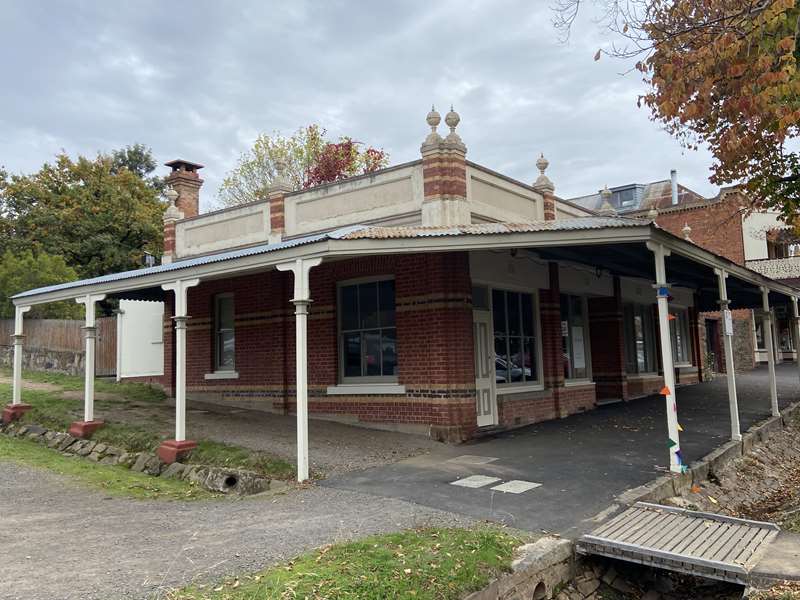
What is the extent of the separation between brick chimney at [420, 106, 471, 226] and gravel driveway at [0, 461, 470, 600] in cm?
519

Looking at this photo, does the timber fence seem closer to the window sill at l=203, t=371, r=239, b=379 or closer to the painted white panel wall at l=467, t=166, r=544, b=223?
the window sill at l=203, t=371, r=239, b=379

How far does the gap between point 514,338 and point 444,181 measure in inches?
137

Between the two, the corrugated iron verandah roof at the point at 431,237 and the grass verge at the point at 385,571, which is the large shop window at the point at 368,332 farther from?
the grass verge at the point at 385,571

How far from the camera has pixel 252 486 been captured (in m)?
8.12

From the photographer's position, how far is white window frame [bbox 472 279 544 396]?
1166 centimetres

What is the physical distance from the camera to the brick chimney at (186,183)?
709 inches

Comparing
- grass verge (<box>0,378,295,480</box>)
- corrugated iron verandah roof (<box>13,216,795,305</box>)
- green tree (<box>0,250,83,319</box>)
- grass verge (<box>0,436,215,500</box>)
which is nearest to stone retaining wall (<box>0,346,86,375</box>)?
grass verge (<box>0,378,295,480</box>)

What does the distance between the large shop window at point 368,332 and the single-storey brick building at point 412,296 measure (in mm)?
26

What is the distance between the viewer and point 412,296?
35.9 feet

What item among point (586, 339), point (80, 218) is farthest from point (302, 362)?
point (80, 218)

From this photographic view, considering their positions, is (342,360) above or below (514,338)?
below

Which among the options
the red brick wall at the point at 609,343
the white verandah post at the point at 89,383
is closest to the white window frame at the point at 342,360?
the white verandah post at the point at 89,383

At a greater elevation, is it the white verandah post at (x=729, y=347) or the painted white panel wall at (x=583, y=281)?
the painted white panel wall at (x=583, y=281)

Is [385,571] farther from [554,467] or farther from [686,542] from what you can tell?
[554,467]
